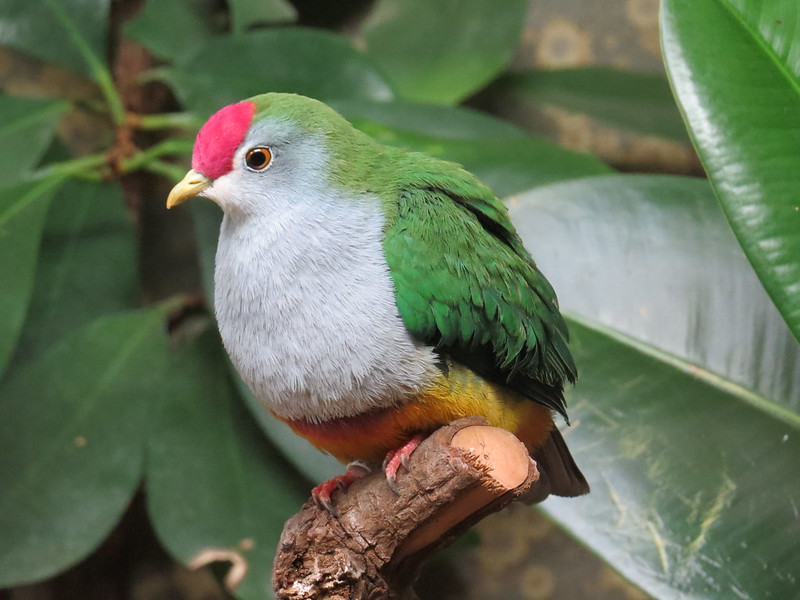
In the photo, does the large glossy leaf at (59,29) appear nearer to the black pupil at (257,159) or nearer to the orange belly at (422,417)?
the black pupil at (257,159)

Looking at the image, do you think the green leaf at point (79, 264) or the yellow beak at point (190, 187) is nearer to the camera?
the yellow beak at point (190, 187)

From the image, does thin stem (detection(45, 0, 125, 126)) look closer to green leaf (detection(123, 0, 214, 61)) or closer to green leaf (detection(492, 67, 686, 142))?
green leaf (detection(123, 0, 214, 61))

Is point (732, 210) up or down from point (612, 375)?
up

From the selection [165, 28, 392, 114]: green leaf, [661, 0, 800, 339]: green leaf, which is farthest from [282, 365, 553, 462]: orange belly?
[165, 28, 392, 114]: green leaf

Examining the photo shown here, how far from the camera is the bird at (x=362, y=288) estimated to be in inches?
34.7

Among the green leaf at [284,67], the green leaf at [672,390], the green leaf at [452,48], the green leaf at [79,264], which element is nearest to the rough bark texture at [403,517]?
the green leaf at [672,390]

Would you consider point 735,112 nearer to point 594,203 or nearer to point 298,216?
point 594,203

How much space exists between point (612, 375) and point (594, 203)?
26 cm

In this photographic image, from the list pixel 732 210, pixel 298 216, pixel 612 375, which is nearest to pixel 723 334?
pixel 612 375

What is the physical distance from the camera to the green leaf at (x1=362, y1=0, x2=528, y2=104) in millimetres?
1924

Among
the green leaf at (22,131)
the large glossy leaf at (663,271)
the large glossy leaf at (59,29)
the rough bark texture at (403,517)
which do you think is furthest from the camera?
the large glossy leaf at (59,29)

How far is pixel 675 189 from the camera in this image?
1.28 metres

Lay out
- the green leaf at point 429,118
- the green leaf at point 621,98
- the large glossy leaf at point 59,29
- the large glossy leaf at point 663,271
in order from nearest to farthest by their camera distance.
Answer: the large glossy leaf at point 663,271, the green leaf at point 429,118, the large glossy leaf at point 59,29, the green leaf at point 621,98

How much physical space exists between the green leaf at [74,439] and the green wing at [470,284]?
3.15 ft
